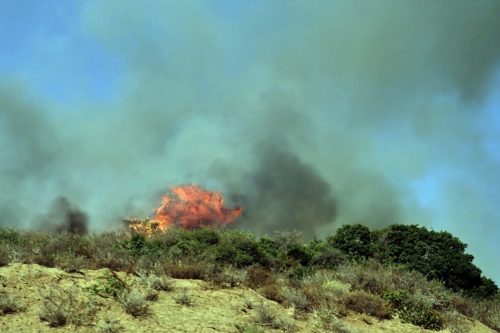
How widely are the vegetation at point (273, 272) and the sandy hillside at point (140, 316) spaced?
0.08 meters

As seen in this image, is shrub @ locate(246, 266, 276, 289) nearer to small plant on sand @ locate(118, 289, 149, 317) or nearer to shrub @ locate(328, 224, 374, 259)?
small plant on sand @ locate(118, 289, 149, 317)

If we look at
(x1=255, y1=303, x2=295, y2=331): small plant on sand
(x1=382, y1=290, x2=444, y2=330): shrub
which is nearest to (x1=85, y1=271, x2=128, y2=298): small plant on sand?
(x1=255, y1=303, x2=295, y2=331): small plant on sand

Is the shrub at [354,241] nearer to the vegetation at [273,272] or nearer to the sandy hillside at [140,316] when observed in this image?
the vegetation at [273,272]

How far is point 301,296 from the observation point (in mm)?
14602

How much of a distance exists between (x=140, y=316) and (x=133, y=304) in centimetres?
31

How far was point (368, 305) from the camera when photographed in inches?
613

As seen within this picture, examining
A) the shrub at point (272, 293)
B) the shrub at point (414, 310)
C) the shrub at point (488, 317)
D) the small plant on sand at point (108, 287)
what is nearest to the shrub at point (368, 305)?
the shrub at point (414, 310)

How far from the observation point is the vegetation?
1286 centimetres

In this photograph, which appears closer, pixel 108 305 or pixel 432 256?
pixel 108 305

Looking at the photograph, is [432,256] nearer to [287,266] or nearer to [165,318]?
[287,266]

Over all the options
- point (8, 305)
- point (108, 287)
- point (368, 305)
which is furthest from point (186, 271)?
point (8, 305)

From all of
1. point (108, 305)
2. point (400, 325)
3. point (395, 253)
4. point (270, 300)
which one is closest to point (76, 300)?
point (108, 305)

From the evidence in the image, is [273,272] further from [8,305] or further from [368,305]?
[8,305]

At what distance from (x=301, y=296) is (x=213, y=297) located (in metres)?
2.53
